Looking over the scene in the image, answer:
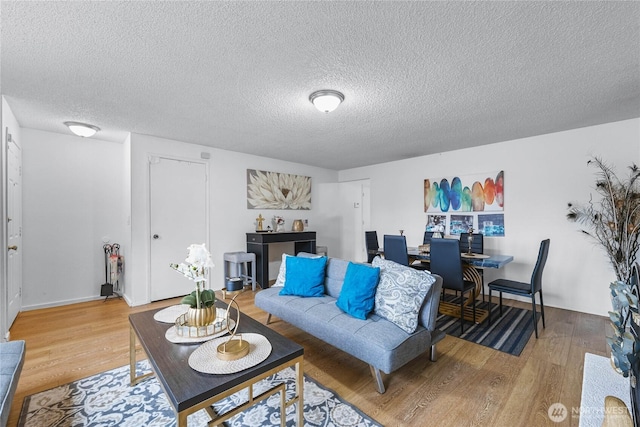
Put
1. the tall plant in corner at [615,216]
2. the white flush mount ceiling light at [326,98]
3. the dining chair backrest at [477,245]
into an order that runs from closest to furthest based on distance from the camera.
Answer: the white flush mount ceiling light at [326,98], the tall plant in corner at [615,216], the dining chair backrest at [477,245]

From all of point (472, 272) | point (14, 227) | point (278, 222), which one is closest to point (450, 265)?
point (472, 272)

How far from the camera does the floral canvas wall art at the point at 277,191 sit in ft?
16.2

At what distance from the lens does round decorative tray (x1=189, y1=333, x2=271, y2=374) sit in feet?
4.35

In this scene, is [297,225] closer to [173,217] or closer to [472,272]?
[173,217]

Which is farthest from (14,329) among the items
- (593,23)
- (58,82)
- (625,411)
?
(593,23)

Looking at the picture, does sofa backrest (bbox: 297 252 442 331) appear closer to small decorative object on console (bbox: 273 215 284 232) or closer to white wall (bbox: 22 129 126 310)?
small decorative object on console (bbox: 273 215 284 232)

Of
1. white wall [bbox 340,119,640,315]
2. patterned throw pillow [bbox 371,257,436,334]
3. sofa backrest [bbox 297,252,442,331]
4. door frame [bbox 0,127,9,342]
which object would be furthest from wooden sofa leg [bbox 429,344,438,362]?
door frame [bbox 0,127,9,342]

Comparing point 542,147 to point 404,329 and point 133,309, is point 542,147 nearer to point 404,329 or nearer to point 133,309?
point 404,329

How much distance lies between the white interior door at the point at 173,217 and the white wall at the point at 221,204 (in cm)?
9

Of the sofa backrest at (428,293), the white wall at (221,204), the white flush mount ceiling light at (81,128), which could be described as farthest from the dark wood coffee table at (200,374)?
the white flush mount ceiling light at (81,128)

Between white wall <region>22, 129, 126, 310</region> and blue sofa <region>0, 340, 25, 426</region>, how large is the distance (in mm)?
2515

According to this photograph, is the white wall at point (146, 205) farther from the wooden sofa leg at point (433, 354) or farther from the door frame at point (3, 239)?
the wooden sofa leg at point (433, 354)

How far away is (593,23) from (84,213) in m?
5.62

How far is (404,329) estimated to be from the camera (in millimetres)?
1975
